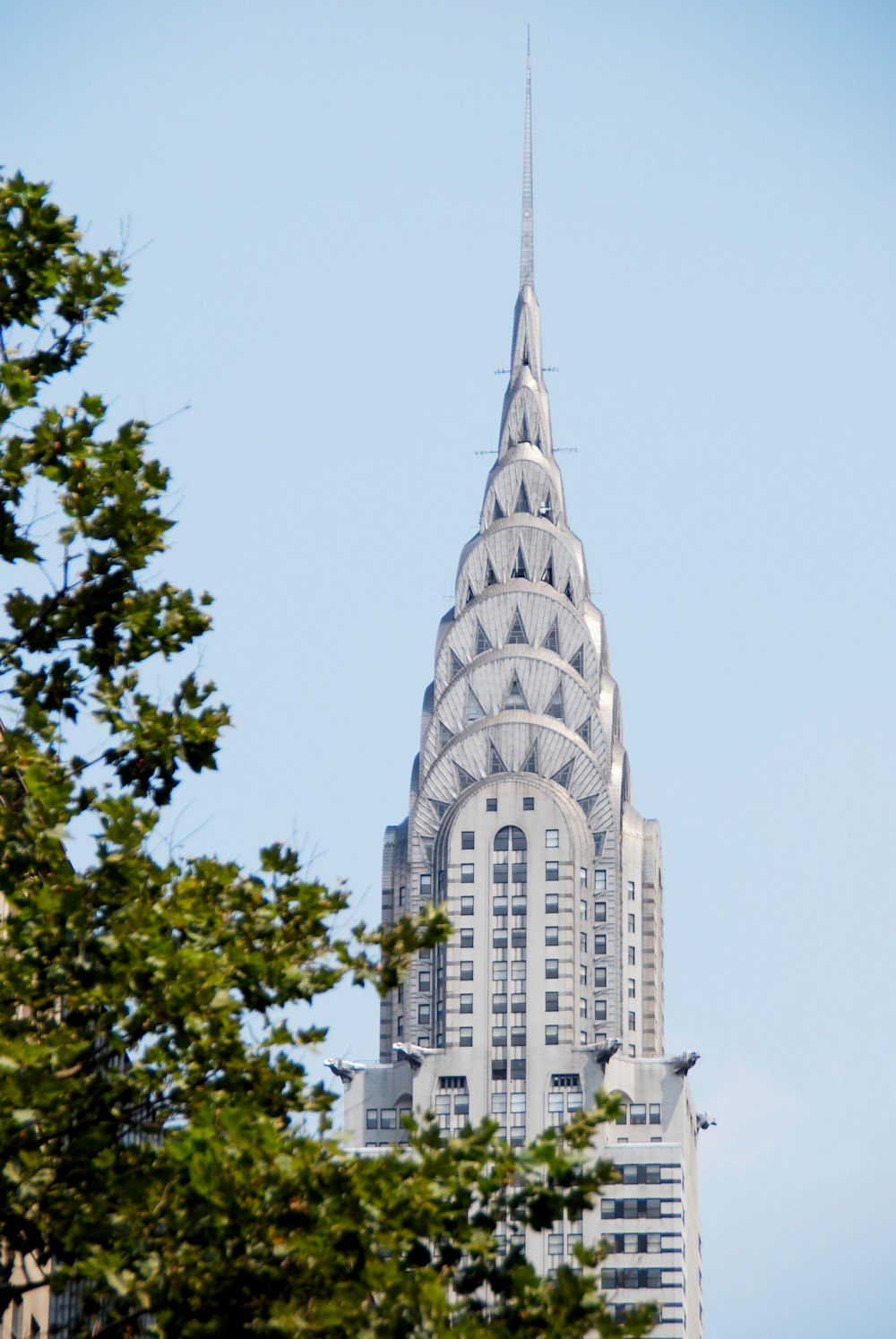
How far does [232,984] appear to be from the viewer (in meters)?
30.1

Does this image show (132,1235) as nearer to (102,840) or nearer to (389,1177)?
(389,1177)

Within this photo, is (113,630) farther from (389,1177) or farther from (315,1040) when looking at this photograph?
(389,1177)

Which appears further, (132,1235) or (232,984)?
(232,984)

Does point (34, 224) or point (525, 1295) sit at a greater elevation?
point (34, 224)

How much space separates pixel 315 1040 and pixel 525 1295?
519 centimetres

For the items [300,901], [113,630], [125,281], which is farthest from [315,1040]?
[125,281]

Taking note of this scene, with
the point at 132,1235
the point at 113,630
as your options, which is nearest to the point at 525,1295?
the point at 132,1235

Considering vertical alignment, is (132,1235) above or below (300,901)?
below

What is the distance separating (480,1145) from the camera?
1144 inches

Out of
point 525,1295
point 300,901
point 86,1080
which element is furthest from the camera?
point 300,901

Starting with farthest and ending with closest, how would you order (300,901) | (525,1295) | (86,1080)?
(300,901), (86,1080), (525,1295)

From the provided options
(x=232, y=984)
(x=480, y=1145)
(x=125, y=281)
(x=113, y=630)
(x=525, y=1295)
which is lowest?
(x=525, y=1295)

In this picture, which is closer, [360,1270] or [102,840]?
[360,1270]

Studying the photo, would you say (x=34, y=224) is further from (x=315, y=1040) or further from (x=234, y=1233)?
(x=234, y=1233)
